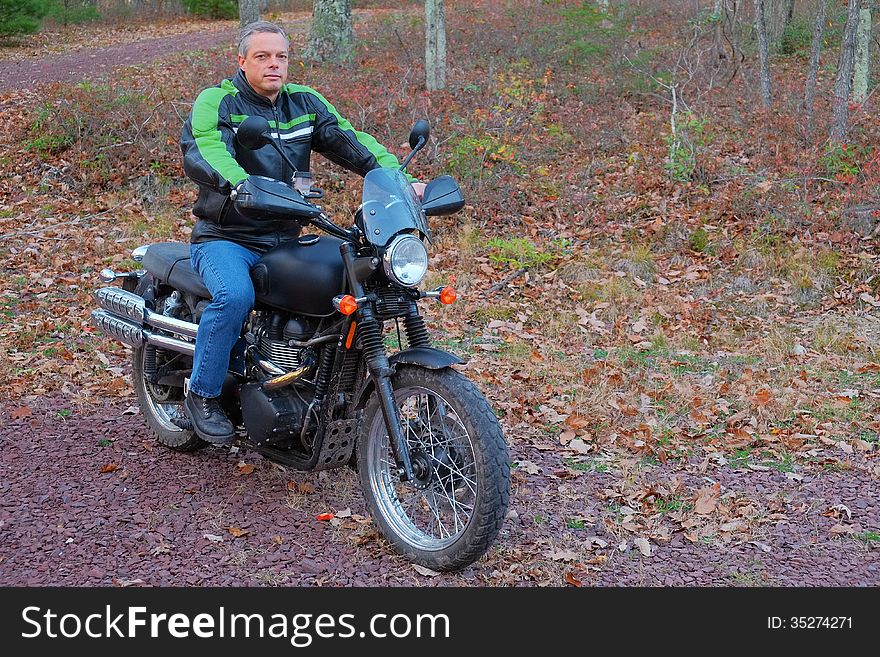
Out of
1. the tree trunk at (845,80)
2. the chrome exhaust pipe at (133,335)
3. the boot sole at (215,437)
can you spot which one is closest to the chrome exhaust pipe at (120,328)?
the chrome exhaust pipe at (133,335)

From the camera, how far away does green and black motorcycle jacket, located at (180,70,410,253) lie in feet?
14.6

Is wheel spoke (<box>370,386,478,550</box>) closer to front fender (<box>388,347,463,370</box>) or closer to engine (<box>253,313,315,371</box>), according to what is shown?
front fender (<box>388,347,463,370</box>)

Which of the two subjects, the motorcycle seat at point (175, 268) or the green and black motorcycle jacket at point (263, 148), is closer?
the green and black motorcycle jacket at point (263, 148)

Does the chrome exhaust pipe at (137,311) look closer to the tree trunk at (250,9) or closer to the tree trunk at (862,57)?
the tree trunk at (862,57)

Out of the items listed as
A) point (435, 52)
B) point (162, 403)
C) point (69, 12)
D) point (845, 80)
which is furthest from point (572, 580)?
point (69, 12)

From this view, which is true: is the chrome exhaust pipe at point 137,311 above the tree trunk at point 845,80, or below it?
below

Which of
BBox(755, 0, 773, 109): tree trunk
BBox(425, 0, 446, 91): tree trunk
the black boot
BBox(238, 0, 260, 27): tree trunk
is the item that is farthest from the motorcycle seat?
BBox(238, 0, 260, 27): tree trunk

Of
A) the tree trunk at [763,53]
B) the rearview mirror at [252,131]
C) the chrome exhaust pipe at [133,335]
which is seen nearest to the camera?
the rearview mirror at [252,131]

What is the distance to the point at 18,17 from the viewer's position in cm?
2083

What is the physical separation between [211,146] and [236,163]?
155 millimetres

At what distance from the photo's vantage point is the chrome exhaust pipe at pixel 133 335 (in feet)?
16.5

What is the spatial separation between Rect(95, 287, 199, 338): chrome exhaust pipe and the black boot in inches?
13.9

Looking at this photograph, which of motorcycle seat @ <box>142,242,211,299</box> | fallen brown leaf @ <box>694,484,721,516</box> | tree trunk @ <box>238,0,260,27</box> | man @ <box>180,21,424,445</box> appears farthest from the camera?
tree trunk @ <box>238,0,260,27</box>

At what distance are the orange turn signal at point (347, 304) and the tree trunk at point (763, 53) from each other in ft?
37.5
